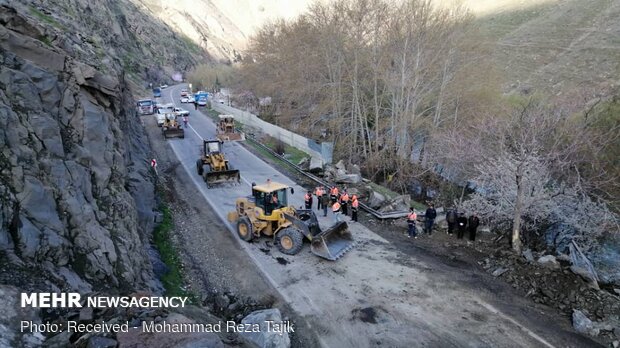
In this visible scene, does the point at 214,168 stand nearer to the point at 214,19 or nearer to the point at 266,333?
the point at 266,333

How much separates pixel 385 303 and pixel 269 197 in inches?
198

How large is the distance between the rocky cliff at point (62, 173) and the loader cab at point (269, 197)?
367 centimetres

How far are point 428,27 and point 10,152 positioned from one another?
21.9 metres

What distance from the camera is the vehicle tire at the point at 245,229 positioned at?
1361 centimetres

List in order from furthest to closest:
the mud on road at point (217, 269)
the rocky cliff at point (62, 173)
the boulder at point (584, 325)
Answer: the mud on road at point (217, 269)
the boulder at point (584, 325)
the rocky cliff at point (62, 173)

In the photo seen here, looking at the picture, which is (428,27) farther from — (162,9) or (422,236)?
(162,9)

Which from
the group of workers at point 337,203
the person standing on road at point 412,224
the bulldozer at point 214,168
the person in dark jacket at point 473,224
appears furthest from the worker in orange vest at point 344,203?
the bulldozer at point 214,168

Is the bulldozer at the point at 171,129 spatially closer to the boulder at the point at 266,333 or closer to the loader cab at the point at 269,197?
the loader cab at the point at 269,197

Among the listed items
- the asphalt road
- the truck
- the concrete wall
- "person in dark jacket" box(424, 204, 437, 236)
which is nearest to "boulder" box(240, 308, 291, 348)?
the asphalt road

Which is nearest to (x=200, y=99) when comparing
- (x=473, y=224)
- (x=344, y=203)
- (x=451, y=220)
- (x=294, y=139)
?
(x=294, y=139)

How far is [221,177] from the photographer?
20141 mm

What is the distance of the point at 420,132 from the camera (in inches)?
1027

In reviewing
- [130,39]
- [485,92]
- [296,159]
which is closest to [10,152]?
[296,159]

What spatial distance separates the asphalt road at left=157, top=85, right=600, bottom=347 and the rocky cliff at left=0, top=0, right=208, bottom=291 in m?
3.87
